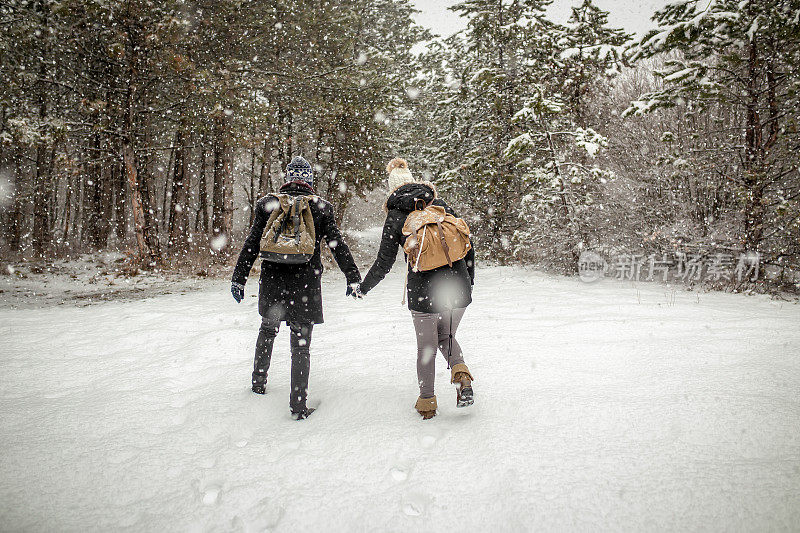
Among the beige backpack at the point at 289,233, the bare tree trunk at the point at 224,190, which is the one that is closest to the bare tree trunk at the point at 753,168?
the beige backpack at the point at 289,233

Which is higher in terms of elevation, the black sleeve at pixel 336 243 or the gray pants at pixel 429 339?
the black sleeve at pixel 336 243

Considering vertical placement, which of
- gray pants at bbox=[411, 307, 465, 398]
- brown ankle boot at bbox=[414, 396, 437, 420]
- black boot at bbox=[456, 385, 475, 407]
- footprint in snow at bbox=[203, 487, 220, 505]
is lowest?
footprint in snow at bbox=[203, 487, 220, 505]

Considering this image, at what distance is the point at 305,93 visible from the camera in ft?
45.1

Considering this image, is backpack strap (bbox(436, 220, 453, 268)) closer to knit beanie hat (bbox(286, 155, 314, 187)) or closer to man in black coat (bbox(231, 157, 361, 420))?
man in black coat (bbox(231, 157, 361, 420))

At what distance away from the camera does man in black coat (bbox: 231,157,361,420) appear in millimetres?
3410

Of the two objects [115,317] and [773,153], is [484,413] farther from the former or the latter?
[773,153]

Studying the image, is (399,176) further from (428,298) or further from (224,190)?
(224,190)

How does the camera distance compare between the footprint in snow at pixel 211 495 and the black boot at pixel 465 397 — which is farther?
the black boot at pixel 465 397

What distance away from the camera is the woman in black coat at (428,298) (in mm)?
3184

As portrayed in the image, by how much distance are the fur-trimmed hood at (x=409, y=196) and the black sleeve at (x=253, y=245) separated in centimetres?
111

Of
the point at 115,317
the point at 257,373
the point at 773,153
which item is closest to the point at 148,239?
the point at 115,317

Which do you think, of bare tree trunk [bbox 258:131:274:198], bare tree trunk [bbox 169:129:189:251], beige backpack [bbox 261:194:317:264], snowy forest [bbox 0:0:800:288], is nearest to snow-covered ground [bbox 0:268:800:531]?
beige backpack [bbox 261:194:317:264]

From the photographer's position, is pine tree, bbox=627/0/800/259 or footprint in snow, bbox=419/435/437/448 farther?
pine tree, bbox=627/0/800/259

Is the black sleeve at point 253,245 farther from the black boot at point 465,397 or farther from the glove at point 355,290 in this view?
the black boot at point 465,397
